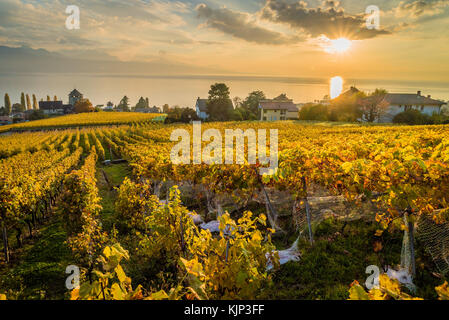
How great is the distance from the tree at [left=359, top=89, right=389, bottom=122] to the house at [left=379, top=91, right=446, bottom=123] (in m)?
0.95

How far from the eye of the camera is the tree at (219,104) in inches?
2872

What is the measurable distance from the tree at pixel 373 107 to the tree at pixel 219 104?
34.9 metres

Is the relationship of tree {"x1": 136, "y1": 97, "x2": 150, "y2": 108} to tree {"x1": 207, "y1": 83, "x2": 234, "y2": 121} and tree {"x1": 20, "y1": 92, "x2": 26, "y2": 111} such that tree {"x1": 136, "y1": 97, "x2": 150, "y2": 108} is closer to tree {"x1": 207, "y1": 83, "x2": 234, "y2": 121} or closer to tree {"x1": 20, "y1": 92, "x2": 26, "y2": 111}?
tree {"x1": 20, "y1": 92, "x2": 26, "y2": 111}

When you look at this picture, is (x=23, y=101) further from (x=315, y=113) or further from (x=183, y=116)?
(x=315, y=113)

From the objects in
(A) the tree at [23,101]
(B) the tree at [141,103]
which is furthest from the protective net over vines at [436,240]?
(A) the tree at [23,101]

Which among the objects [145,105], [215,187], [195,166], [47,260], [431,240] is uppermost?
[145,105]

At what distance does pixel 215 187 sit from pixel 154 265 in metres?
3.43

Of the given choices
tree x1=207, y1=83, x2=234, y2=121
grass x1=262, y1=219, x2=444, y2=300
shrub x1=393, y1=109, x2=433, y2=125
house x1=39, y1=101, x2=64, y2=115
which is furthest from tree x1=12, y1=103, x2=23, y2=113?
grass x1=262, y1=219, x2=444, y2=300

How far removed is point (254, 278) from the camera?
3.10 metres

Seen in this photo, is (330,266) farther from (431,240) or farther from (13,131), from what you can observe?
(13,131)

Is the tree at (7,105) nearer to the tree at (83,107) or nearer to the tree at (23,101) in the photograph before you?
the tree at (23,101)

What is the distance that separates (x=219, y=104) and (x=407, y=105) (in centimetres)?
4785

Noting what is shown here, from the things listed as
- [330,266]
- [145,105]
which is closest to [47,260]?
[330,266]

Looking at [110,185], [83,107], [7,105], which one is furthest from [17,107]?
[110,185]
